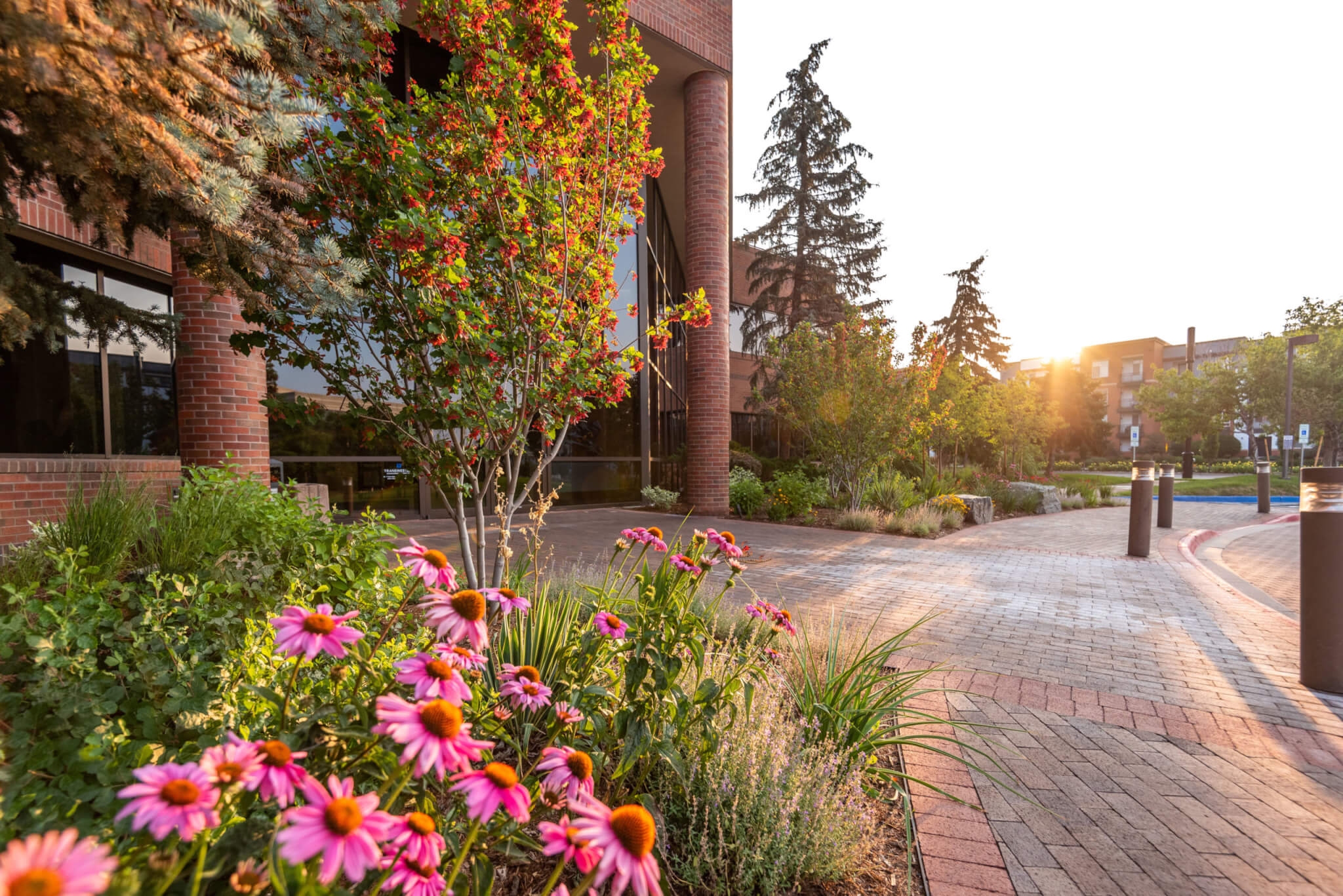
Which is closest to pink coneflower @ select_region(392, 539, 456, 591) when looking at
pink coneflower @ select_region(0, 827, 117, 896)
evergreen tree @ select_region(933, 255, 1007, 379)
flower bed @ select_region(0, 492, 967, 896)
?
flower bed @ select_region(0, 492, 967, 896)

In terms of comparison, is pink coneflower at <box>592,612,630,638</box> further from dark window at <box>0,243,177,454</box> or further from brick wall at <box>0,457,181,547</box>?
dark window at <box>0,243,177,454</box>

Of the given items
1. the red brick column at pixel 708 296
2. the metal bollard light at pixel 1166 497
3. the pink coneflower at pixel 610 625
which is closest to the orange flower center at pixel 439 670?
the pink coneflower at pixel 610 625

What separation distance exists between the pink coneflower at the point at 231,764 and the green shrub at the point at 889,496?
11179 millimetres

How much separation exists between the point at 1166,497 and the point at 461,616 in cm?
1317

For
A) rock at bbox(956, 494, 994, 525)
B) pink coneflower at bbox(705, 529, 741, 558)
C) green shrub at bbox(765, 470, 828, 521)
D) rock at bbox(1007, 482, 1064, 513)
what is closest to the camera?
pink coneflower at bbox(705, 529, 741, 558)

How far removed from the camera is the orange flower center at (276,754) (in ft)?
3.06

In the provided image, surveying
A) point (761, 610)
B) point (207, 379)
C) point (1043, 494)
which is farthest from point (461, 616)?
point (1043, 494)

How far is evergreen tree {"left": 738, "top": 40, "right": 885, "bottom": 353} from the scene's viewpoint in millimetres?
19688

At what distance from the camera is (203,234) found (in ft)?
7.25

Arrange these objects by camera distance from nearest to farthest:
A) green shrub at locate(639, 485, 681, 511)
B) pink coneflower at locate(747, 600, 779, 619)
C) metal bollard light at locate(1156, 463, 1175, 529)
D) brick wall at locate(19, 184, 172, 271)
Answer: pink coneflower at locate(747, 600, 779, 619), brick wall at locate(19, 184, 172, 271), metal bollard light at locate(1156, 463, 1175, 529), green shrub at locate(639, 485, 681, 511)

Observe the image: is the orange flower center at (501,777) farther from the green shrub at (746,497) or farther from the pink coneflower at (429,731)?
the green shrub at (746,497)

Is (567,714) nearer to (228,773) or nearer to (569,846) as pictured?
(569,846)

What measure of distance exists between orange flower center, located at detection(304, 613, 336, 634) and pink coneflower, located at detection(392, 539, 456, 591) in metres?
0.22

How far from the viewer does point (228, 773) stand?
0.90m
